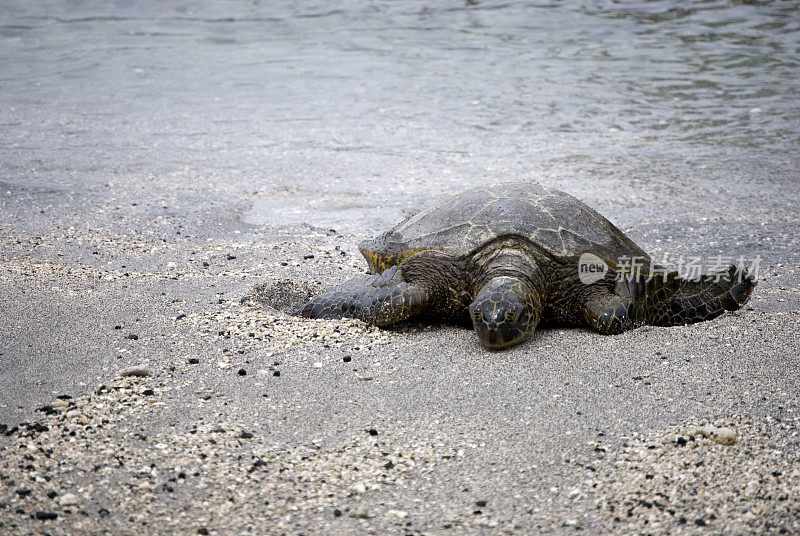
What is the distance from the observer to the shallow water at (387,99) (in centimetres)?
684

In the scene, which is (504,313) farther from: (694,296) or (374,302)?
(694,296)

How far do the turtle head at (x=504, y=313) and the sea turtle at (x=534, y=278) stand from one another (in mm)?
17

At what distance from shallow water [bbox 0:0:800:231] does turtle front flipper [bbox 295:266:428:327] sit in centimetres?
166

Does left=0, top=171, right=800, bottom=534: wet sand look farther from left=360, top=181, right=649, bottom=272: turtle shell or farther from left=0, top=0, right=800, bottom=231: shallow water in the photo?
left=0, top=0, right=800, bottom=231: shallow water

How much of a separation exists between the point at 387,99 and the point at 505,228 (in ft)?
21.5

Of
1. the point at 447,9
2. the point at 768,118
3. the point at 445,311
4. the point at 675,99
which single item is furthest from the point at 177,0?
the point at 445,311

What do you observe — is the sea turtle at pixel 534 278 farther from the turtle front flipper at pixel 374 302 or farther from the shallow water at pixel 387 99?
the shallow water at pixel 387 99

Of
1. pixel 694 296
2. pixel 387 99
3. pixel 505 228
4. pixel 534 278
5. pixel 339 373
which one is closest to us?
pixel 339 373

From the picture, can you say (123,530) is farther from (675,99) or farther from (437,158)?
(675,99)

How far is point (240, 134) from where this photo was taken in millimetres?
8203

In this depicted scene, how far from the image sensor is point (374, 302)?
366 centimetres

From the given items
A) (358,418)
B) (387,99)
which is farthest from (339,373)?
(387,99)

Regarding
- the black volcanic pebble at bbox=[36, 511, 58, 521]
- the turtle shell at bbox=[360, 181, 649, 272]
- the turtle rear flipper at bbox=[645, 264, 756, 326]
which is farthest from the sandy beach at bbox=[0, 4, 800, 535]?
the turtle shell at bbox=[360, 181, 649, 272]

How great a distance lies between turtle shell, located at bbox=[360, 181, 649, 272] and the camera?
3762 mm
